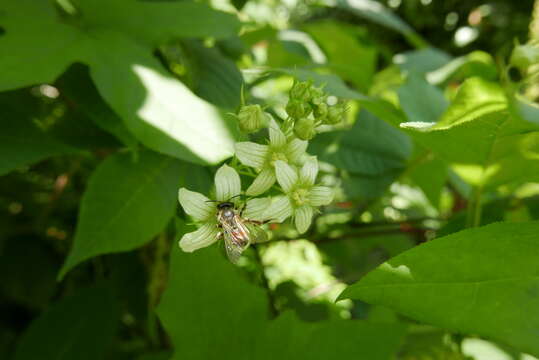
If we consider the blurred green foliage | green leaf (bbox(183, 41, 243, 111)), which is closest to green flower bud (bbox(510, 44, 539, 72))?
the blurred green foliage

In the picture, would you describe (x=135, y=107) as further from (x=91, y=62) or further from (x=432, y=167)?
(x=432, y=167)

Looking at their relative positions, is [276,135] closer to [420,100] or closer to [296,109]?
[296,109]

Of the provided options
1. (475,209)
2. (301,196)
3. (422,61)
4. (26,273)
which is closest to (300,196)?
(301,196)

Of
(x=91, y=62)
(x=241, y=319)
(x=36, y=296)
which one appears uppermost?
(x=91, y=62)

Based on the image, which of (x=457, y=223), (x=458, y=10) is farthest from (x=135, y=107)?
(x=458, y=10)

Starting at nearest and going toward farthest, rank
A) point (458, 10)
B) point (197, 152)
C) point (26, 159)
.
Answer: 1. point (197, 152)
2. point (26, 159)
3. point (458, 10)
